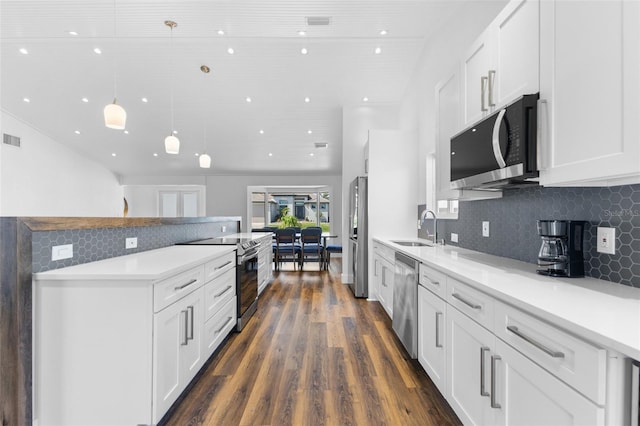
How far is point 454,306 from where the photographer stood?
1.60 m

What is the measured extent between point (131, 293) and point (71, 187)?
30.6 feet

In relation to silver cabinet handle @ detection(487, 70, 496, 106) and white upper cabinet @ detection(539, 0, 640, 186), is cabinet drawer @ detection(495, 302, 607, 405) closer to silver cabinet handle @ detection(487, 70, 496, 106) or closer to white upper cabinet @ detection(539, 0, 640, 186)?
white upper cabinet @ detection(539, 0, 640, 186)

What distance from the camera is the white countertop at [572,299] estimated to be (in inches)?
29.7

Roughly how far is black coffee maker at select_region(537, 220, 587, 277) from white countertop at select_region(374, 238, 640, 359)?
2.4 inches

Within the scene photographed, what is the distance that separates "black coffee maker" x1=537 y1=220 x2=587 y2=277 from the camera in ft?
4.52

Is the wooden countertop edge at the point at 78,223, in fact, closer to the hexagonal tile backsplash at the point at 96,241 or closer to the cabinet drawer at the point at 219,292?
the hexagonal tile backsplash at the point at 96,241

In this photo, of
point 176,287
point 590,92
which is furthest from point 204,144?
point 590,92

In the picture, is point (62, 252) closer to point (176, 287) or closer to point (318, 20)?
point (176, 287)

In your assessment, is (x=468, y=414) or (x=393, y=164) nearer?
(x=468, y=414)

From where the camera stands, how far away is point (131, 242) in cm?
229

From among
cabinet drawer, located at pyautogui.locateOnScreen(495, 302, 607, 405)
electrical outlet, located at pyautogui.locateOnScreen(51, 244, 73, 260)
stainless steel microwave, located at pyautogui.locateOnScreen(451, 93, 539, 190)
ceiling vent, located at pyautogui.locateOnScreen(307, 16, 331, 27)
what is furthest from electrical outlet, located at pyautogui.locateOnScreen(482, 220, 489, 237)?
ceiling vent, located at pyautogui.locateOnScreen(307, 16, 331, 27)

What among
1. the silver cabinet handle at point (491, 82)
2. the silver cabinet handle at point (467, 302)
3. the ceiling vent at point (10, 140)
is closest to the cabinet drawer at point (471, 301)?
the silver cabinet handle at point (467, 302)

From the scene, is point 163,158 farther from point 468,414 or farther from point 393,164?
point 468,414

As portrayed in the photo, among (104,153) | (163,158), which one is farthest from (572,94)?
(104,153)
